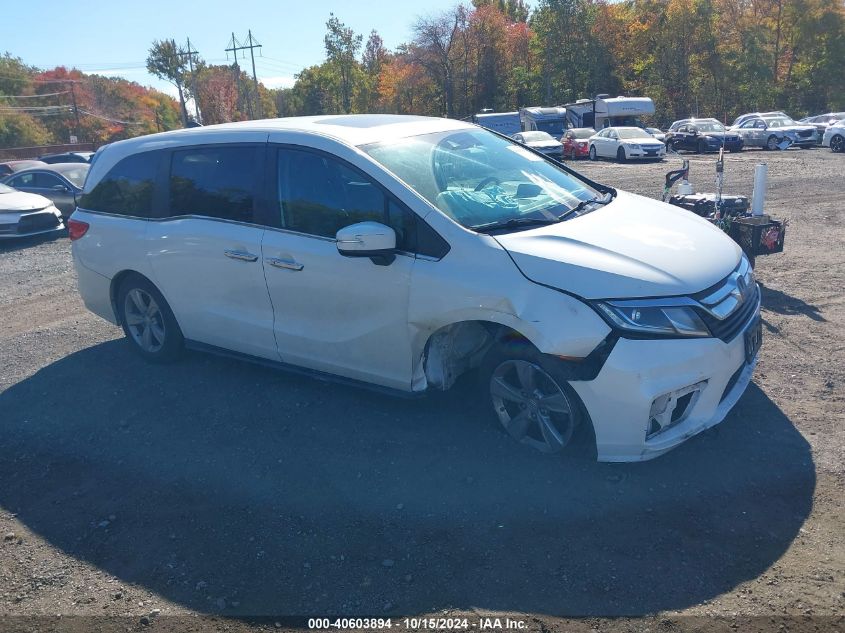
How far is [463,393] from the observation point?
4.97m

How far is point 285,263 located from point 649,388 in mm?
2458

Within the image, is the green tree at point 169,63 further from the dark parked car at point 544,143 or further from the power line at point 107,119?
the dark parked car at point 544,143

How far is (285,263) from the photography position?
15.5 feet

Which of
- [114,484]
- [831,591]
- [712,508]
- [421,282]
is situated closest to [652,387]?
[712,508]

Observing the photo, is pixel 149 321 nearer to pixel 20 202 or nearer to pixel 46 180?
pixel 20 202

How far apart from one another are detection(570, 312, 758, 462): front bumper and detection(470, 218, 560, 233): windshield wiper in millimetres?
1049

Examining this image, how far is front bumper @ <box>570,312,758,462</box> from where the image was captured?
357 cm

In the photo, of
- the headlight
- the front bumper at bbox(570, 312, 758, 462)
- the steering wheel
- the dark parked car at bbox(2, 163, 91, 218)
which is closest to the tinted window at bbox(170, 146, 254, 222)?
the steering wheel

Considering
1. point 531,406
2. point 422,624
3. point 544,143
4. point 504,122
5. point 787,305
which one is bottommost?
point 422,624

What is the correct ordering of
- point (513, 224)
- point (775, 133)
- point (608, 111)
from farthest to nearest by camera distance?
point (608, 111) → point (775, 133) → point (513, 224)

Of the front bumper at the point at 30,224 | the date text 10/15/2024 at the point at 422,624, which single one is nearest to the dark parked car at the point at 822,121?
the front bumper at the point at 30,224

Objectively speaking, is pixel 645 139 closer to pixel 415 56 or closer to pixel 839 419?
pixel 839 419

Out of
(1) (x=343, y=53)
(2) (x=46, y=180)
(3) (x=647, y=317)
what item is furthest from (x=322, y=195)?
(1) (x=343, y=53)

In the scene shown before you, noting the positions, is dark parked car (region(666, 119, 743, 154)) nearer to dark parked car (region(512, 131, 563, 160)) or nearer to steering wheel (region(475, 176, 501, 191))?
dark parked car (region(512, 131, 563, 160))
